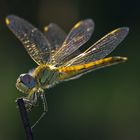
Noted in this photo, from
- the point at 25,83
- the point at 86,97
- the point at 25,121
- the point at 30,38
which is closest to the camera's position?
the point at 25,121

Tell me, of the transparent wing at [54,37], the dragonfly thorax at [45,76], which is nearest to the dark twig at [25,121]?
the dragonfly thorax at [45,76]

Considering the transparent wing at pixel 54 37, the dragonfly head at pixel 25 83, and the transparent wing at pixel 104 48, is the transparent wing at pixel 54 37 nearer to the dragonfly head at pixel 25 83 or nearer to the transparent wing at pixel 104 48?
the transparent wing at pixel 104 48

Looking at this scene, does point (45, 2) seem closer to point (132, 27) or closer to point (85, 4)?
point (85, 4)

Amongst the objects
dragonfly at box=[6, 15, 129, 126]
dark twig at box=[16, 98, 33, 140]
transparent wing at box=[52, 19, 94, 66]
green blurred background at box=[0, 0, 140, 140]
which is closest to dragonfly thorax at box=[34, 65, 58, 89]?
dragonfly at box=[6, 15, 129, 126]

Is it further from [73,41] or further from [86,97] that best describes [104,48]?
[86,97]

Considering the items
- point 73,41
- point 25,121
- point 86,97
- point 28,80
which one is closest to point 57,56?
point 73,41

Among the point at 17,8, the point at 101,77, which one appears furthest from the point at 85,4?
the point at 101,77

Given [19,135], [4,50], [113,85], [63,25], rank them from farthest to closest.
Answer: [63,25] → [4,50] → [113,85] → [19,135]
